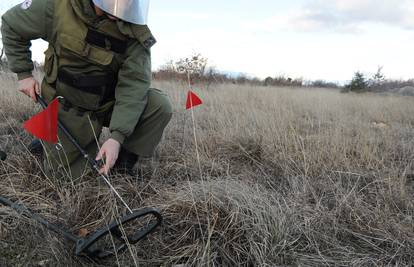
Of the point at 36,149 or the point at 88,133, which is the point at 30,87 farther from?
the point at 36,149

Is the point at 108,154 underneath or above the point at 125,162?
above

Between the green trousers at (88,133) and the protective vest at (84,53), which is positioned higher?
the protective vest at (84,53)

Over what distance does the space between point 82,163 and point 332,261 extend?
168cm

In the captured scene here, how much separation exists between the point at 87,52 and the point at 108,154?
25.6 inches

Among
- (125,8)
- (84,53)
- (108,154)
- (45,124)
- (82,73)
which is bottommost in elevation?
(108,154)

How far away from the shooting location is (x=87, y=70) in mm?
2311

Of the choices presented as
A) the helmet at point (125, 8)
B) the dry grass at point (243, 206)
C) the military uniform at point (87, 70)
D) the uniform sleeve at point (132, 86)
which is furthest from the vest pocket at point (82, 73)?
the dry grass at point (243, 206)

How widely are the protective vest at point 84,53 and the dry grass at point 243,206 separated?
56 centimetres

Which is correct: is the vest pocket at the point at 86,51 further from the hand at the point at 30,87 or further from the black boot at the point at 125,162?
the black boot at the point at 125,162

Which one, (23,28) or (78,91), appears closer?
(23,28)

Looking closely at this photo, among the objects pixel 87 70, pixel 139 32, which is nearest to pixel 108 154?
pixel 87 70

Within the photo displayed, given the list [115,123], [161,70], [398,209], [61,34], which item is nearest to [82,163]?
[115,123]

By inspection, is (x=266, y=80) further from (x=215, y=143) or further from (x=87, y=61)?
(x=87, y=61)

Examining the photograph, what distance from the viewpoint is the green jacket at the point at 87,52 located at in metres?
2.14
